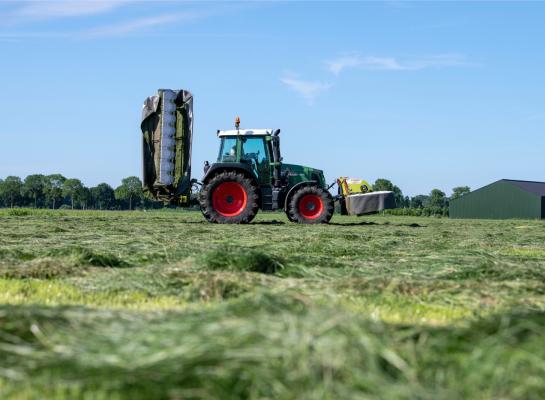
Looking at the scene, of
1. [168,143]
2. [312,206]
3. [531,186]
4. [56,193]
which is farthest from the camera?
[56,193]

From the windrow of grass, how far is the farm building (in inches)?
2232

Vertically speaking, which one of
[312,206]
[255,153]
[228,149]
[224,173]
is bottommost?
[312,206]

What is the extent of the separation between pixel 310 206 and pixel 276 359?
58.5 feet

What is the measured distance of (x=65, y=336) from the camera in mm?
3184

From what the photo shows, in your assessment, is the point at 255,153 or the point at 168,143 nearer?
the point at 168,143

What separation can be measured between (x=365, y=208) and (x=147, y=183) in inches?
269

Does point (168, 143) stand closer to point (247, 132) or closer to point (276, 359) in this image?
point (247, 132)

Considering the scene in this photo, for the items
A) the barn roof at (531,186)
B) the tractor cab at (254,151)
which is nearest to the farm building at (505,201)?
the barn roof at (531,186)

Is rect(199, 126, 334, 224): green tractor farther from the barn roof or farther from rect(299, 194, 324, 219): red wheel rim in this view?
the barn roof

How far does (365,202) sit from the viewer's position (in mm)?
21641

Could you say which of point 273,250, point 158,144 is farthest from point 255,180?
point 273,250

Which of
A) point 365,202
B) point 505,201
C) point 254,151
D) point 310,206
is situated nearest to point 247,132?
point 254,151

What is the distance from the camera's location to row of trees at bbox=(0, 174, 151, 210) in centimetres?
10769

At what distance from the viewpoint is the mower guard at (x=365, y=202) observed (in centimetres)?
2159
